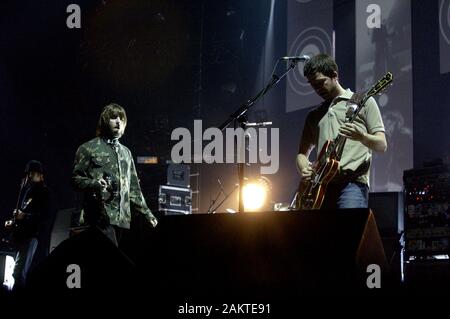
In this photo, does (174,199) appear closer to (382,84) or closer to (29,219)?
(29,219)

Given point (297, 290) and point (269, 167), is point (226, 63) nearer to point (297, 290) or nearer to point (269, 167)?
point (269, 167)

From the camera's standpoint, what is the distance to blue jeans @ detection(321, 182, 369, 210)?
12.5 ft

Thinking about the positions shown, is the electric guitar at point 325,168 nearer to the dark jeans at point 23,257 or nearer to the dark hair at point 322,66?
the dark hair at point 322,66

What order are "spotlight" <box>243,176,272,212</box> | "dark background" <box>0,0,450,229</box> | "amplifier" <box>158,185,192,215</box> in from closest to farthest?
"spotlight" <box>243,176,272,212</box>
"amplifier" <box>158,185,192,215</box>
"dark background" <box>0,0,450,229</box>

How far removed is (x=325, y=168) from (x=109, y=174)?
5.49 ft

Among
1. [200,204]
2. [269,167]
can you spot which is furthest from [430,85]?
[200,204]

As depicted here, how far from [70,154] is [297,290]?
9698 millimetres

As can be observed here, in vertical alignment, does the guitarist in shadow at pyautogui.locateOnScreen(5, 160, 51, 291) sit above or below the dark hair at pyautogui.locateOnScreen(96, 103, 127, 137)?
below

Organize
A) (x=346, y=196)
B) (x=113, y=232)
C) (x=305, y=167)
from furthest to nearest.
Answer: (x=113, y=232) < (x=305, y=167) < (x=346, y=196)

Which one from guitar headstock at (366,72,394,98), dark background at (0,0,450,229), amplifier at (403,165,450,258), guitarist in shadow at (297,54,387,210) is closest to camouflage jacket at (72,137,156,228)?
guitarist in shadow at (297,54,387,210)

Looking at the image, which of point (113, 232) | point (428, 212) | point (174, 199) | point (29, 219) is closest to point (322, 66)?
point (113, 232)

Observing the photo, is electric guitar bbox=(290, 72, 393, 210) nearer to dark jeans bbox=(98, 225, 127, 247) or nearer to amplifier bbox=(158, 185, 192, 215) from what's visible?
dark jeans bbox=(98, 225, 127, 247)

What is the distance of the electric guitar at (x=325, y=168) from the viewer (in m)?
3.91

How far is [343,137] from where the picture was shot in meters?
3.92
